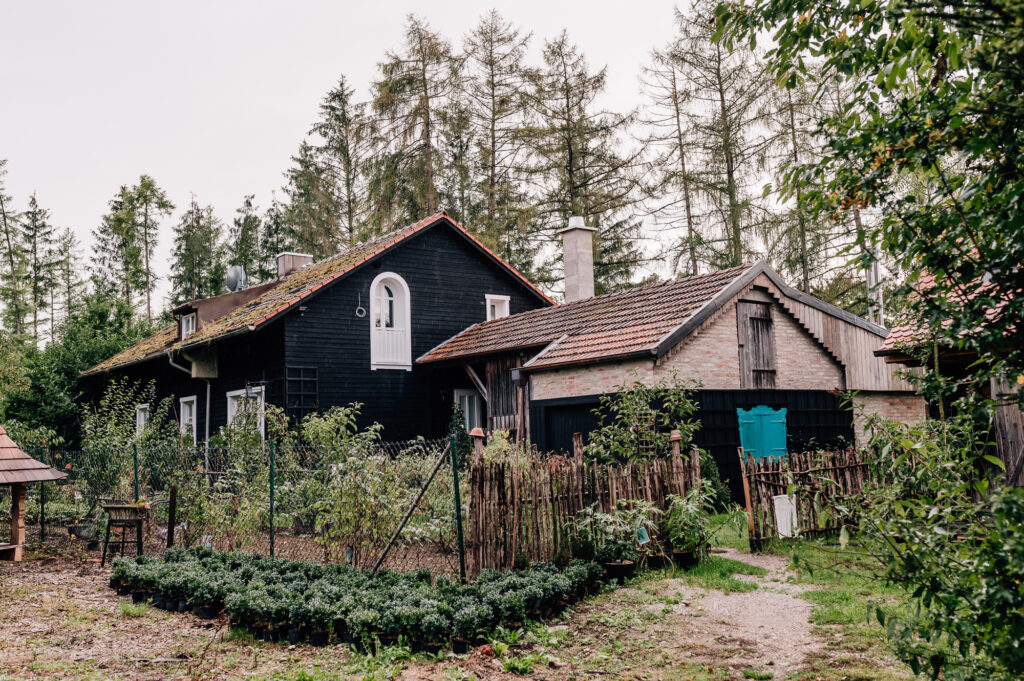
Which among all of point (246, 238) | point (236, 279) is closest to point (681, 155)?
point (236, 279)

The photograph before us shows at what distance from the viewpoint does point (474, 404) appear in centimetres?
1975

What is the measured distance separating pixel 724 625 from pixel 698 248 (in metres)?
Result: 19.7

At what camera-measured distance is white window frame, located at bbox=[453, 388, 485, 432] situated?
765 inches

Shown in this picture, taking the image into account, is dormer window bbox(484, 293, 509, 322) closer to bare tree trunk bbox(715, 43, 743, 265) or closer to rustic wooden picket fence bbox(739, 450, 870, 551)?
bare tree trunk bbox(715, 43, 743, 265)

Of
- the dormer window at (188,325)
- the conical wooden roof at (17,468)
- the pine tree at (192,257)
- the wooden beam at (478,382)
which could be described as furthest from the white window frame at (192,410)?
the pine tree at (192,257)

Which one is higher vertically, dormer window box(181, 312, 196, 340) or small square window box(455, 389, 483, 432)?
dormer window box(181, 312, 196, 340)

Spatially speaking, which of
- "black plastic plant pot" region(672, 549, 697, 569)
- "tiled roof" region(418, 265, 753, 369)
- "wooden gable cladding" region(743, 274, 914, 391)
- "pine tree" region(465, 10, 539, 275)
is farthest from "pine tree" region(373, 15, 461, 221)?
"black plastic plant pot" region(672, 549, 697, 569)

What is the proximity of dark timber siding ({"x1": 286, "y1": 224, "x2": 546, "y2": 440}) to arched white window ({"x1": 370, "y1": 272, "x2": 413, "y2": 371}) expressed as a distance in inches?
6.5

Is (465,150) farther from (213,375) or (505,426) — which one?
(505,426)

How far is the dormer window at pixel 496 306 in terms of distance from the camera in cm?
2208

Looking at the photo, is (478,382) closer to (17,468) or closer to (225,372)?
(225,372)

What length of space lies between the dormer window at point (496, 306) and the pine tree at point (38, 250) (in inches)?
1265

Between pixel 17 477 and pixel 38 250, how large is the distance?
3768 centimetres

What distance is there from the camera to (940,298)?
3137mm
